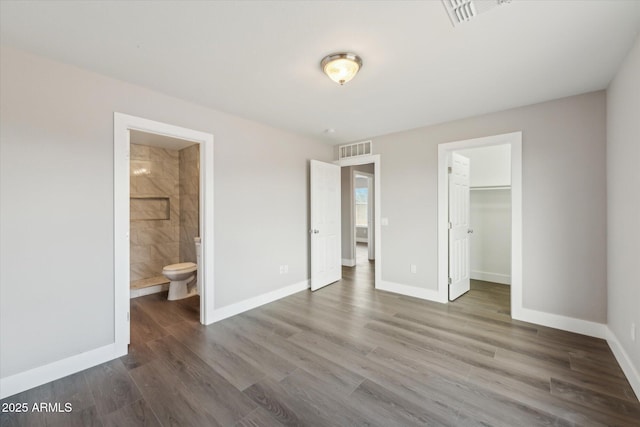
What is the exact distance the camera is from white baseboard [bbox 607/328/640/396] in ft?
6.05

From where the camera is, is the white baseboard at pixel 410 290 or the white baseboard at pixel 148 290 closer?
the white baseboard at pixel 410 290

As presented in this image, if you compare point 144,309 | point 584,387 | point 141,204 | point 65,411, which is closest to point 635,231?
point 584,387

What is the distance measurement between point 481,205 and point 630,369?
314 centimetres

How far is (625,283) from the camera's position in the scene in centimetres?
210

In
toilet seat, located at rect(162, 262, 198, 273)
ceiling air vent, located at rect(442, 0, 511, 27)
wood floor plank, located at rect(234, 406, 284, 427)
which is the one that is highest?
ceiling air vent, located at rect(442, 0, 511, 27)

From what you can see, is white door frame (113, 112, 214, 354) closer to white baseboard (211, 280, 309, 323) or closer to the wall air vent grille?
white baseboard (211, 280, 309, 323)

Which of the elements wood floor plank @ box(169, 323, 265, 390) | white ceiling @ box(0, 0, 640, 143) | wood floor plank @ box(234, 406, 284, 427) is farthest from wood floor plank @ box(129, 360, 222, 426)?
white ceiling @ box(0, 0, 640, 143)

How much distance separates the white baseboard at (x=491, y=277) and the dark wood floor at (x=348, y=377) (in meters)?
1.53

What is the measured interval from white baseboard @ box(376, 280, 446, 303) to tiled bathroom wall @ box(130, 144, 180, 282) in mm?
3682

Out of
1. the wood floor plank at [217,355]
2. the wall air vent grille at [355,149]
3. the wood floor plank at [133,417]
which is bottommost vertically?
the wood floor plank at [133,417]

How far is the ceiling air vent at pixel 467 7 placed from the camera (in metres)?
1.50

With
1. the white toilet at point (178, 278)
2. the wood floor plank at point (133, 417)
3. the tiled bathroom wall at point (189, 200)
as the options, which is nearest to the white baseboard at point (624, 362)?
the wood floor plank at point (133, 417)

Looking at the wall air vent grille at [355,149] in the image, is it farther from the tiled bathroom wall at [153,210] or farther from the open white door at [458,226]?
the tiled bathroom wall at [153,210]

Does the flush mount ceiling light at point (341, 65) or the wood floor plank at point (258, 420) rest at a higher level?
the flush mount ceiling light at point (341, 65)
